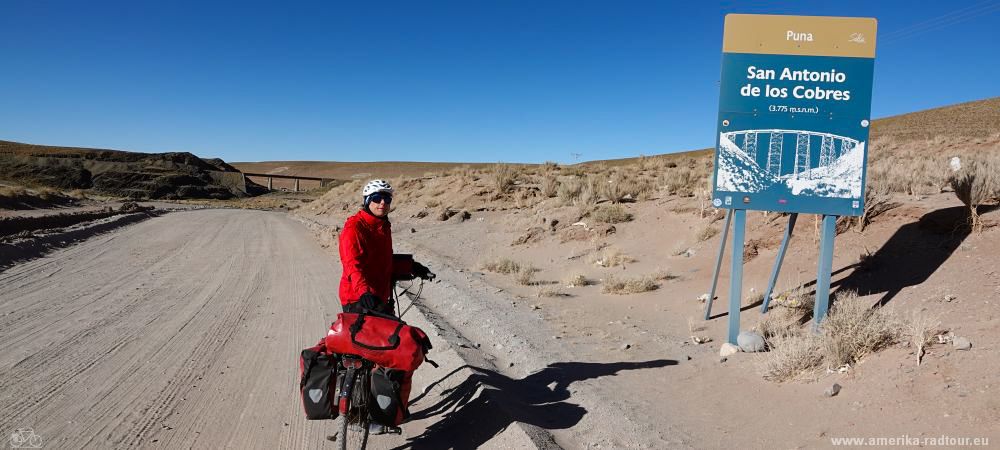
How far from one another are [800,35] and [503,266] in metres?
7.74

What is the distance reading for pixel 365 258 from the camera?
416 centimetres

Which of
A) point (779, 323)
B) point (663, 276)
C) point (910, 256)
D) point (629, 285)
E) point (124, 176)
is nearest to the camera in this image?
point (779, 323)

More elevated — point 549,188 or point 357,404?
point 549,188

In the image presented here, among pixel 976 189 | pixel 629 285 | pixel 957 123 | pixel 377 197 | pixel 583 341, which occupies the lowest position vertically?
pixel 583 341

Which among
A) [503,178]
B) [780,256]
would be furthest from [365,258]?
[503,178]

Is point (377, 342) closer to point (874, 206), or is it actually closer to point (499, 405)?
point (499, 405)

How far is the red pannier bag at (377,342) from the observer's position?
3.59m

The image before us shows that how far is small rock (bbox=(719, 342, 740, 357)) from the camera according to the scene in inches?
243

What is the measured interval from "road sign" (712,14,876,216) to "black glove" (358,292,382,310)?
4133 millimetres

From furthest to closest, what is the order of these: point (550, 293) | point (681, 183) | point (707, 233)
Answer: point (681, 183)
point (707, 233)
point (550, 293)

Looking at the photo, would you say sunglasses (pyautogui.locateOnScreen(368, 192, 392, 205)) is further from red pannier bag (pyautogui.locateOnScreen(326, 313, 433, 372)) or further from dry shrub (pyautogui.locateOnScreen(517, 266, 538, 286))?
dry shrub (pyautogui.locateOnScreen(517, 266, 538, 286))

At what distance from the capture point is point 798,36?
6.12m

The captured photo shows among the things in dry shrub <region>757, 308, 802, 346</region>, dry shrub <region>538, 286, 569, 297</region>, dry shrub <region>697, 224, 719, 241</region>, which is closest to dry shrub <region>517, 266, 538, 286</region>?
dry shrub <region>538, 286, 569, 297</region>

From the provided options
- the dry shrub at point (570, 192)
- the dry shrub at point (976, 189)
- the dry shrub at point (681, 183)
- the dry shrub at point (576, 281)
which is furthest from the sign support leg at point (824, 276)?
Answer: the dry shrub at point (570, 192)
